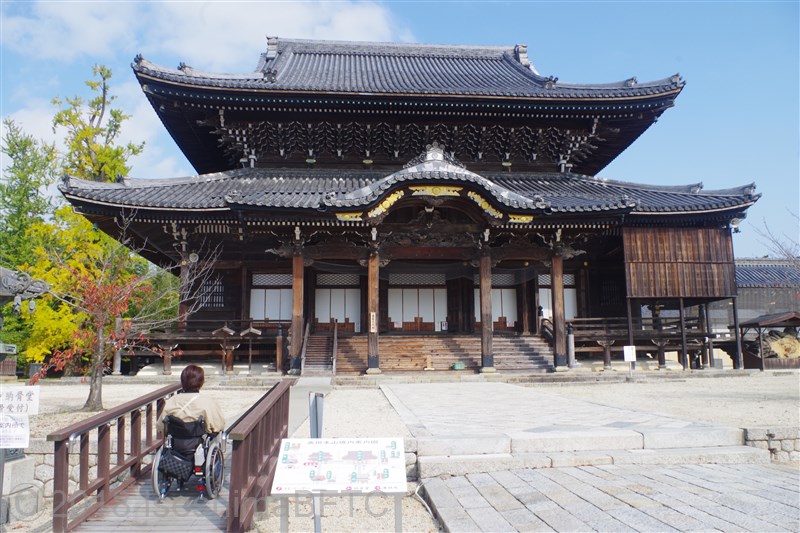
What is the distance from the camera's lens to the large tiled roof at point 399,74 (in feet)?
51.9

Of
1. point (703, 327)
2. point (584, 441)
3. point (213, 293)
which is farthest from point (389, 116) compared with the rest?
point (584, 441)

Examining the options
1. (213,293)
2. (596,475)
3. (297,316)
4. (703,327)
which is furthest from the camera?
(213,293)

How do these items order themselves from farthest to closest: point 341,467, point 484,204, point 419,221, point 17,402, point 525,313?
point 525,313 → point 419,221 → point 484,204 → point 17,402 → point 341,467

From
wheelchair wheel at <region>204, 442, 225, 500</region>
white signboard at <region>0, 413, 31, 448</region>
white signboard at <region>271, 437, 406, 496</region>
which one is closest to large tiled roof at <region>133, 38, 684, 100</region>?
white signboard at <region>0, 413, 31, 448</region>

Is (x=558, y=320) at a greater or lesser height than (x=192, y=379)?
greater

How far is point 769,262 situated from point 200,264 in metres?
27.4

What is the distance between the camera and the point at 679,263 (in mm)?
16062

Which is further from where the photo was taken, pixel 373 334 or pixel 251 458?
pixel 373 334

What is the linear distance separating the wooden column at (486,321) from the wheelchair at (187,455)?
33.7 feet

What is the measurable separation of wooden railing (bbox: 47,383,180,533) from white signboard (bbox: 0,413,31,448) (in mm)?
277

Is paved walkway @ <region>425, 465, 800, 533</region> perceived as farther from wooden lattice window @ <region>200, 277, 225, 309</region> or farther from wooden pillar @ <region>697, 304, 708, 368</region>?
wooden lattice window @ <region>200, 277, 225, 309</region>

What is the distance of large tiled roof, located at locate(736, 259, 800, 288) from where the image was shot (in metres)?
25.0

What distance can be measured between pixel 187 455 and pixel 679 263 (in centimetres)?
1549

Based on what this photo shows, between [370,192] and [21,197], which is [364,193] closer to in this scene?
[370,192]
